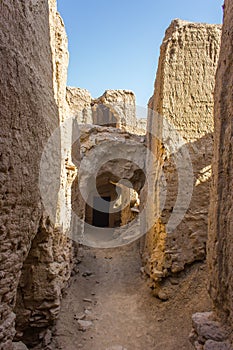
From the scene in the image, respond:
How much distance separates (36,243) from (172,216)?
116 inches

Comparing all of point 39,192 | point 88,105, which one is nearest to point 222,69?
point 39,192

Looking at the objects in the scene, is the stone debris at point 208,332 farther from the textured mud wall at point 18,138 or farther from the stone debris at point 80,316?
the stone debris at point 80,316

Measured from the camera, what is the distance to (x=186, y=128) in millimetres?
5730

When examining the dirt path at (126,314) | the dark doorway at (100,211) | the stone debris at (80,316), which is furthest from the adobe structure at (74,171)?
the dark doorway at (100,211)

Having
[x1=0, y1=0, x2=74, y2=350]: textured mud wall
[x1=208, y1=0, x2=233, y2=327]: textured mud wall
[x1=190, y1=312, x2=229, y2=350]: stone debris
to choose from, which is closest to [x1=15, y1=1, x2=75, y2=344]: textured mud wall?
[x1=0, y1=0, x2=74, y2=350]: textured mud wall

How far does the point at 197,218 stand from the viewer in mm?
5426

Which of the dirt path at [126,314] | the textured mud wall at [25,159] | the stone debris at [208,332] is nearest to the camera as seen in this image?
the stone debris at [208,332]

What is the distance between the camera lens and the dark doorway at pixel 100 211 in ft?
50.6

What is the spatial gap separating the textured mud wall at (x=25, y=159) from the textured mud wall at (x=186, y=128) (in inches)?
102

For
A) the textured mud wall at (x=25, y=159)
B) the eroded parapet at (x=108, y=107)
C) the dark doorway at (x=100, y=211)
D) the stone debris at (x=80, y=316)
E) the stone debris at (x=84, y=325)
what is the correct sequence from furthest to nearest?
the dark doorway at (x=100, y=211) < the eroded parapet at (x=108, y=107) < the stone debris at (x=80, y=316) < the stone debris at (x=84, y=325) < the textured mud wall at (x=25, y=159)

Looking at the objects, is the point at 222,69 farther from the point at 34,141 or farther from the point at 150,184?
the point at 150,184

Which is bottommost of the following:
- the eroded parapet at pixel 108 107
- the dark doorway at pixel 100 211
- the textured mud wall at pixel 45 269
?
the dark doorway at pixel 100 211

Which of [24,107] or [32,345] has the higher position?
[24,107]

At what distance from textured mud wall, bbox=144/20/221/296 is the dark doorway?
9.51m
